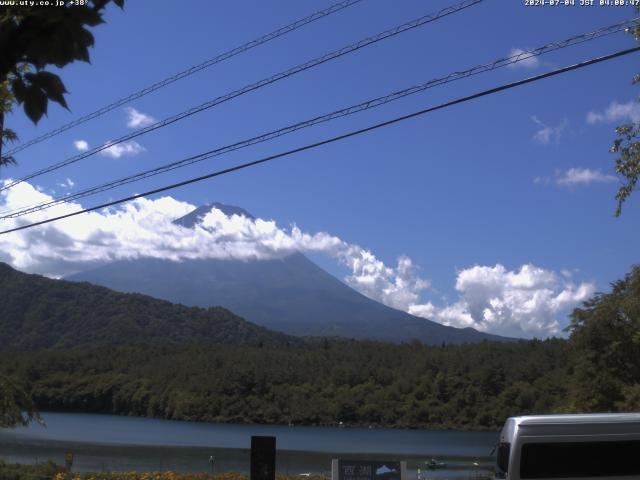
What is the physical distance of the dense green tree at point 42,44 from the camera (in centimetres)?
295

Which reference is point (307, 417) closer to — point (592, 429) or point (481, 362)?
point (481, 362)

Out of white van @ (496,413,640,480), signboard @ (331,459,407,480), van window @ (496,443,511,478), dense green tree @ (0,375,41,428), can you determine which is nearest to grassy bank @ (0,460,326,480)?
dense green tree @ (0,375,41,428)

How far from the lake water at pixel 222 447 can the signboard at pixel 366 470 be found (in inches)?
893

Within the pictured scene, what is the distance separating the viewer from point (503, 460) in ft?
42.5

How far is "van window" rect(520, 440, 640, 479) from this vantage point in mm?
12352

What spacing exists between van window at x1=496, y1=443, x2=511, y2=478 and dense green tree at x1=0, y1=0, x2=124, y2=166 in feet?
35.6

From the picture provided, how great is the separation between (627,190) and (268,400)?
396 ft

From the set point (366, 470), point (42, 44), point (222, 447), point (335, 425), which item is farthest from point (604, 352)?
point (335, 425)

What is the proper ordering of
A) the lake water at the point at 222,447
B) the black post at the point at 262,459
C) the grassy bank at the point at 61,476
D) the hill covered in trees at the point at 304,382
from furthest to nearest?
1. the hill covered in trees at the point at 304,382
2. the lake water at the point at 222,447
3. the grassy bank at the point at 61,476
4. the black post at the point at 262,459

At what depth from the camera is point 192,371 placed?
139000 millimetres

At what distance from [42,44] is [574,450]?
11332 millimetres

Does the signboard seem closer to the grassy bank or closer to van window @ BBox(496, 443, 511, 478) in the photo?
van window @ BBox(496, 443, 511, 478)

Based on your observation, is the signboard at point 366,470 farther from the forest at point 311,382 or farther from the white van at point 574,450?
the forest at point 311,382

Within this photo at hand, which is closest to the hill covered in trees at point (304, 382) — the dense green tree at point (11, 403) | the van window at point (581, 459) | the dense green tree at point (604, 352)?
the dense green tree at point (604, 352)
